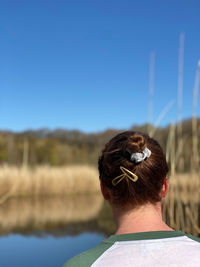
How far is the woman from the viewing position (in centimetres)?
51

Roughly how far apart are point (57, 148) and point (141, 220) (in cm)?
930

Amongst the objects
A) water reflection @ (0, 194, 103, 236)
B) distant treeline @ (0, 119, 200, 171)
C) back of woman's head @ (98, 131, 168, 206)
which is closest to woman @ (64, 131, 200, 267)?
back of woman's head @ (98, 131, 168, 206)

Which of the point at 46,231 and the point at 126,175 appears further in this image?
the point at 46,231

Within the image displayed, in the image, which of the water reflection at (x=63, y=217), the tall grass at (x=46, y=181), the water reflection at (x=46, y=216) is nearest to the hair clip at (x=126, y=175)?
the water reflection at (x=63, y=217)

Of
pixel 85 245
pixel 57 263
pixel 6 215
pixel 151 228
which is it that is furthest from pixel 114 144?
pixel 6 215

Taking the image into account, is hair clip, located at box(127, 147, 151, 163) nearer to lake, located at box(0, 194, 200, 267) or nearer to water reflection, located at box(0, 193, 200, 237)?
lake, located at box(0, 194, 200, 267)

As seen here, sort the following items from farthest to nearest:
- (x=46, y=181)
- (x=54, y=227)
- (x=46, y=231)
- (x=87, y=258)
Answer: (x=46, y=181) < (x=54, y=227) < (x=46, y=231) < (x=87, y=258)

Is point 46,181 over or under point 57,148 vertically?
under

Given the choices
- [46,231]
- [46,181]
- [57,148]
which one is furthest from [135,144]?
[57,148]

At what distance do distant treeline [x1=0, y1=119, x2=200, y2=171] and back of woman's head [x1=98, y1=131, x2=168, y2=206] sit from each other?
4.06 m

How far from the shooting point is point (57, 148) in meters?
9.78

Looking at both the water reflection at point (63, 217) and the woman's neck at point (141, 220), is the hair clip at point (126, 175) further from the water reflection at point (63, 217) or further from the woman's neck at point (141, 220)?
the water reflection at point (63, 217)

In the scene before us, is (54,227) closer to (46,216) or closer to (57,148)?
(46,216)

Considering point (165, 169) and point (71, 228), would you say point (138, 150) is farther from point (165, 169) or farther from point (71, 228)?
point (71, 228)
